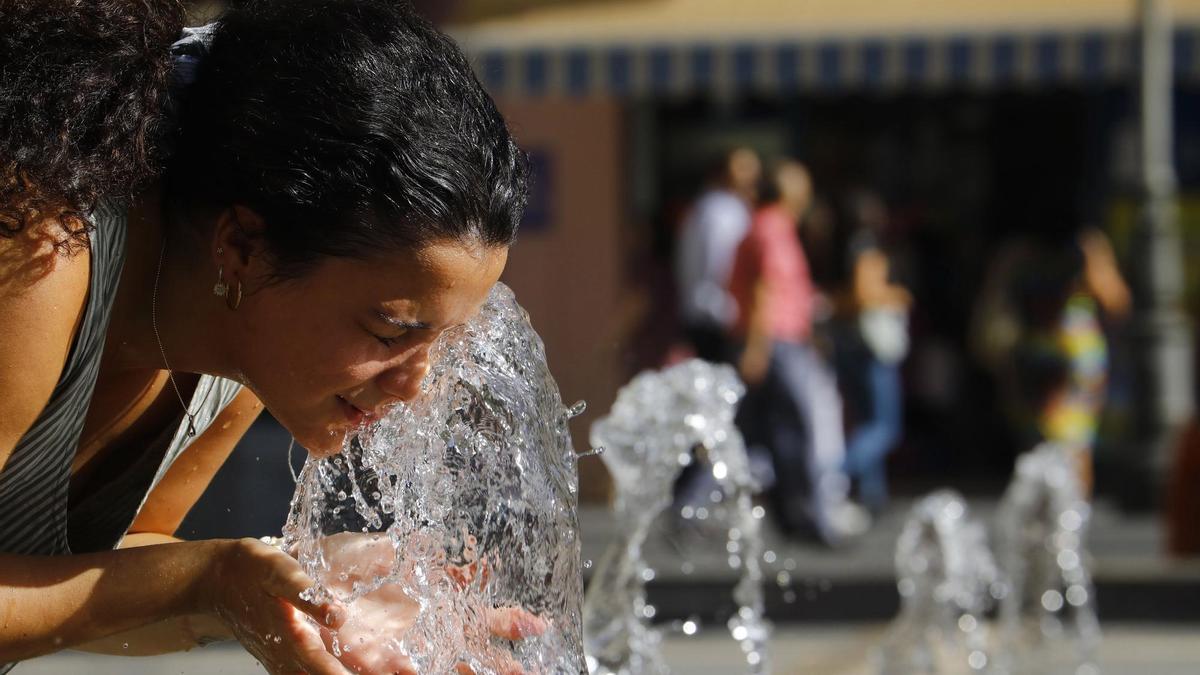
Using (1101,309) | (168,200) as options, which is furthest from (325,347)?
(1101,309)

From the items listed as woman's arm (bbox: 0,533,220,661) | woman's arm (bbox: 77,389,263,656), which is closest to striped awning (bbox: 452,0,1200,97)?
woman's arm (bbox: 77,389,263,656)

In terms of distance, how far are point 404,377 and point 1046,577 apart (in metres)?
4.39

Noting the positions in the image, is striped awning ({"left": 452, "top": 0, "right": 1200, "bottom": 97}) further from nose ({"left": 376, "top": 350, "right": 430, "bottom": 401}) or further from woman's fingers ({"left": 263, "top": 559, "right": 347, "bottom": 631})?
woman's fingers ({"left": 263, "top": 559, "right": 347, "bottom": 631})

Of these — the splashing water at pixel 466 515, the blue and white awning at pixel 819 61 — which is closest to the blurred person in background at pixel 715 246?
the blue and white awning at pixel 819 61

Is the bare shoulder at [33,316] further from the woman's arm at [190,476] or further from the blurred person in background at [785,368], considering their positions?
the blurred person in background at [785,368]

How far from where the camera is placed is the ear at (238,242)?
1.64m

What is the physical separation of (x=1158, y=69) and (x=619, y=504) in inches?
237

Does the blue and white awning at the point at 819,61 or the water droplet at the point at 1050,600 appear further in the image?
the blue and white awning at the point at 819,61

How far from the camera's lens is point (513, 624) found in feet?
6.01

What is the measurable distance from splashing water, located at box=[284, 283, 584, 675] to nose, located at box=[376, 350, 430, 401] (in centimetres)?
8

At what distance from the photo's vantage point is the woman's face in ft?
5.40

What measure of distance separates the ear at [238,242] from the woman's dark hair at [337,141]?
12 mm

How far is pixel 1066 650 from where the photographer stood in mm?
5383

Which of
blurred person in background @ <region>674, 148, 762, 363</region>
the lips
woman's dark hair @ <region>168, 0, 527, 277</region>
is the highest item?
woman's dark hair @ <region>168, 0, 527, 277</region>
